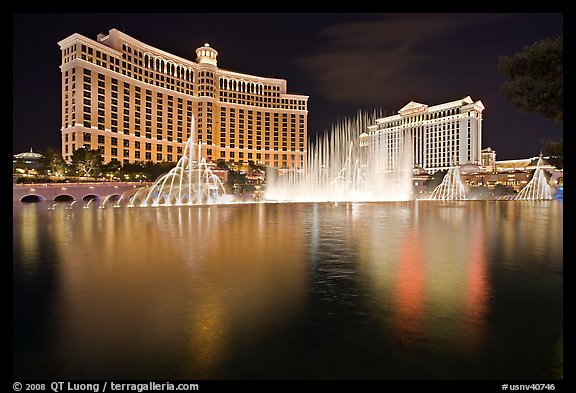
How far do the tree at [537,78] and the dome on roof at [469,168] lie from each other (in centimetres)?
11666

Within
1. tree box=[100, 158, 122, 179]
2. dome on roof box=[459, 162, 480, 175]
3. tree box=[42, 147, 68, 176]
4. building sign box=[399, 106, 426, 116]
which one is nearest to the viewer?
tree box=[42, 147, 68, 176]

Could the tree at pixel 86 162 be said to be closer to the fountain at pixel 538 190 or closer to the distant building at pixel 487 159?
the fountain at pixel 538 190

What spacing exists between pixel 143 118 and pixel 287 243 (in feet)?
352

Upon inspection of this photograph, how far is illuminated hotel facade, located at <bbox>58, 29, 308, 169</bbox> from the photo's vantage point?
9119cm

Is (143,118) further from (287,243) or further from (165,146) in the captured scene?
(287,243)

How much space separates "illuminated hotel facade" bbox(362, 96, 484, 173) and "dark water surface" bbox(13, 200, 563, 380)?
119495 mm

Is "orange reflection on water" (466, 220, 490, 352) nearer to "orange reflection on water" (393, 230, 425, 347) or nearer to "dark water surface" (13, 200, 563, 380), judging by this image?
"dark water surface" (13, 200, 563, 380)

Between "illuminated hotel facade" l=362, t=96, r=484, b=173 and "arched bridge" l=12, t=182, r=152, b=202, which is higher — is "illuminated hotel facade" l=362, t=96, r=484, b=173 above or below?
above

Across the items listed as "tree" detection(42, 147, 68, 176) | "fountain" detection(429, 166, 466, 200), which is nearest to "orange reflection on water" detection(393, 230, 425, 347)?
"fountain" detection(429, 166, 466, 200)

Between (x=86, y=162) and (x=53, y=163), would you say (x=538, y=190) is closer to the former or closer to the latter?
(x=86, y=162)

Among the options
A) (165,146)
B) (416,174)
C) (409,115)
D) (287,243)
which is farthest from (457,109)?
(287,243)

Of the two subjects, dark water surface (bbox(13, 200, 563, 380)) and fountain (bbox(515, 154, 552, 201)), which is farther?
fountain (bbox(515, 154, 552, 201))

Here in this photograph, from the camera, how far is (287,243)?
12.1m

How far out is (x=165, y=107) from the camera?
368 ft
